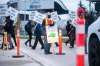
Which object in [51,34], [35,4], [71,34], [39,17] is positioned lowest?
[71,34]

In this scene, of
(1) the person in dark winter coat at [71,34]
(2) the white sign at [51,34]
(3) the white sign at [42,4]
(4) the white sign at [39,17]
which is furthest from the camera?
(3) the white sign at [42,4]

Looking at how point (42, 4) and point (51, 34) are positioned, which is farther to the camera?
point (42, 4)

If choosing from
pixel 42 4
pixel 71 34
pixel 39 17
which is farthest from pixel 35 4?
pixel 71 34

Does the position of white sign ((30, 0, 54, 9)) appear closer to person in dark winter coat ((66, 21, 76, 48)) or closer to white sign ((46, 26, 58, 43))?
person in dark winter coat ((66, 21, 76, 48))

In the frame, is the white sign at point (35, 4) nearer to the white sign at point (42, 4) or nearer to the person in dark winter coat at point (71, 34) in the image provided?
the white sign at point (42, 4)

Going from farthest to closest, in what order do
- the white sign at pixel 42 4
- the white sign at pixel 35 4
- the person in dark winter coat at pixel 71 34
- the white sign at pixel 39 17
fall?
the white sign at pixel 35 4
the white sign at pixel 42 4
the white sign at pixel 39 17
the person in dark winter coat at pixel 71 34

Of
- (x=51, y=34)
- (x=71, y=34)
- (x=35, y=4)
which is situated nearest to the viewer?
(x=51, y=34)

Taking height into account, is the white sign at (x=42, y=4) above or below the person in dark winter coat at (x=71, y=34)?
above

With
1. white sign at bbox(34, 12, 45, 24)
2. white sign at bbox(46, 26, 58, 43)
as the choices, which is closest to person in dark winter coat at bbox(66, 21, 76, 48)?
white sign at bbox(34, 12, 45, 24)

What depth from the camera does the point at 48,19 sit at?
20.4 metres

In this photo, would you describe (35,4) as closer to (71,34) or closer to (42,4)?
(42,4)

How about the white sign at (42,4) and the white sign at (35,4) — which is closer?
the white sign at (42,4)

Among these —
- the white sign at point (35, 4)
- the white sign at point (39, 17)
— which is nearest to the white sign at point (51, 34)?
the white sign at point (39, 17)

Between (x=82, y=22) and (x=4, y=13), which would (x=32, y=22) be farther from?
(x=82, y=22)
